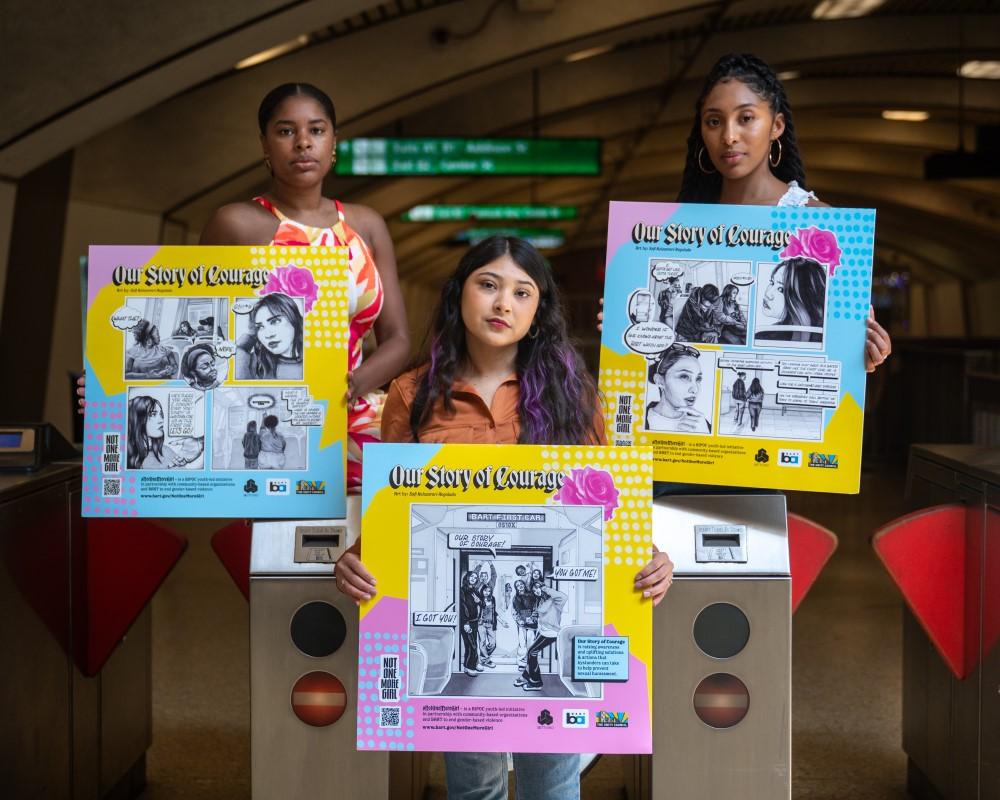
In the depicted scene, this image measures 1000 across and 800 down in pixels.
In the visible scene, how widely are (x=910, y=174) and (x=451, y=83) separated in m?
13.1

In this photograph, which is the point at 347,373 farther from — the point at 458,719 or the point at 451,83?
the point at 451,83

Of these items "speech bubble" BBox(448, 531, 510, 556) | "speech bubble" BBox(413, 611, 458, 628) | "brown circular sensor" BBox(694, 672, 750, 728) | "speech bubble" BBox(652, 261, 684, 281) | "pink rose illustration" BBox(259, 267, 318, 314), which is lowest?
"brown circular sensor" BBox(694, 672, 750, 728)

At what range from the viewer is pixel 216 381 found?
241 cm

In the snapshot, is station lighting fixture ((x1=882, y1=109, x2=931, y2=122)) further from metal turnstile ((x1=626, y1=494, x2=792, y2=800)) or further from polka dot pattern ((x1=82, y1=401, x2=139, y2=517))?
polka dot pattern ((x1=82, y1=401, x2=139, y2=517))

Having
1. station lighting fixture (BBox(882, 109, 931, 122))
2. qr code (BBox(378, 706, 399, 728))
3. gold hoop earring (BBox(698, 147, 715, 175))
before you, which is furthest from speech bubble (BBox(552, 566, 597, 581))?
station lighting fixture (BBox(882, 109, 931, 122))

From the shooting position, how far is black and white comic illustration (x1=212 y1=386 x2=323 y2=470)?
2.40 metres

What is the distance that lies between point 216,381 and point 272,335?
0.15m

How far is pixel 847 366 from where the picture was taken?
7.87 feet

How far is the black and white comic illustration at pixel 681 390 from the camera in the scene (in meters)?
2.44

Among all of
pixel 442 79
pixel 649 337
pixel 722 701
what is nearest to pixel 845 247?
pixel 649 337

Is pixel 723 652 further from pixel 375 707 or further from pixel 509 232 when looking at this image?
pixel 509 232

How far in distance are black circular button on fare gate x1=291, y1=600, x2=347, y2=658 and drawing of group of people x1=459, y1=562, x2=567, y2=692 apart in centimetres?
67

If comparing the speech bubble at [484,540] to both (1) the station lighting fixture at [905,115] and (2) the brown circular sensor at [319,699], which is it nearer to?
(2) the brown circular sensor at [319,699]

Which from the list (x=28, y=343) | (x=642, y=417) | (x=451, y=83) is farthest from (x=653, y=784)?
(x=451, y=83)
